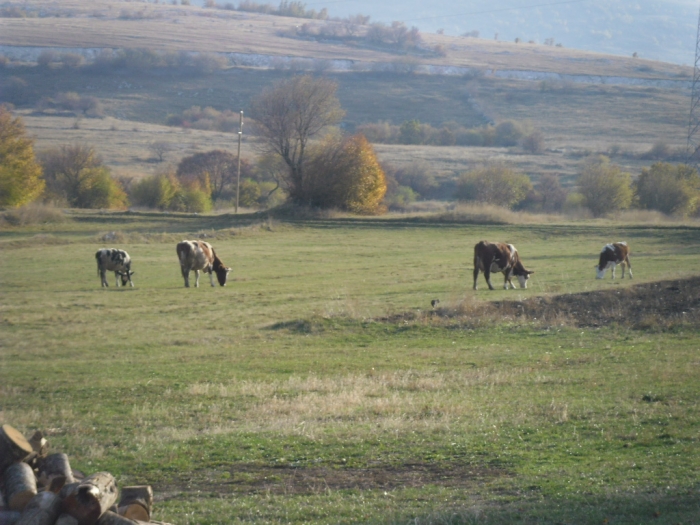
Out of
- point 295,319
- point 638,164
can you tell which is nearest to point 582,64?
point 638,164

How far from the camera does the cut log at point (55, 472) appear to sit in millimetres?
7516

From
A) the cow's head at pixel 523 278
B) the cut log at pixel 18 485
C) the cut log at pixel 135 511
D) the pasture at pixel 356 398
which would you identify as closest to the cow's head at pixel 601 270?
the pasture at pixel 356 398

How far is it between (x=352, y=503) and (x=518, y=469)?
2152mm

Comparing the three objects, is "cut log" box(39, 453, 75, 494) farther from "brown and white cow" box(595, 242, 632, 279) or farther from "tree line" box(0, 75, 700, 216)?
"tree line" box(0, 75, 700, 216)

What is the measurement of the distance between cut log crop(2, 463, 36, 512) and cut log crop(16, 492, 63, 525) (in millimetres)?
410

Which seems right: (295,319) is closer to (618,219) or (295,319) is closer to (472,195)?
(618,219)

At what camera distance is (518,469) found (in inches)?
360

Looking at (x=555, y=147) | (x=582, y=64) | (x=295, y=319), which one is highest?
(x=582, y=64)

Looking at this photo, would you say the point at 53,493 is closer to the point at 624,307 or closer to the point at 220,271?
the point at 624,307

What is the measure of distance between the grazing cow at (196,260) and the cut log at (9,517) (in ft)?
82.3

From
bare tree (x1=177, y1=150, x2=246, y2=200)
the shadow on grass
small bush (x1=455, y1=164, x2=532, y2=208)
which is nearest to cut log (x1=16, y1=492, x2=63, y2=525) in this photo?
the shadow on grass

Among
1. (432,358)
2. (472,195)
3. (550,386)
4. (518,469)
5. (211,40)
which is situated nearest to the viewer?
(518,469)

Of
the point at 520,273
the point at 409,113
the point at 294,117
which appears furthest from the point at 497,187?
the point at 409,113

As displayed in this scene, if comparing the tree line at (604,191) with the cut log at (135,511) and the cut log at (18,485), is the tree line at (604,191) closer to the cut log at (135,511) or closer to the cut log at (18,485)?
the cut log at (135,511)
